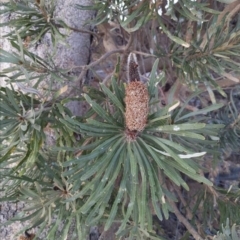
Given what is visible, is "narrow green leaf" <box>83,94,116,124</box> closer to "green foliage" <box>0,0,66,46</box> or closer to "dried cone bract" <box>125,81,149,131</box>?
"dried cone bract" <box>125,81,149,131</box>

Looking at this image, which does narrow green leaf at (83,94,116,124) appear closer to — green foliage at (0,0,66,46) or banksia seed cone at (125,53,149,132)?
banksia seed cone at (125,53,149,132)

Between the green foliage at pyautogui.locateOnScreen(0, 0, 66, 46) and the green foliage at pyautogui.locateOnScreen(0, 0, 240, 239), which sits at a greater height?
the green foliage at pyautogui.locateOnScreen(0, 0, 66, 46)

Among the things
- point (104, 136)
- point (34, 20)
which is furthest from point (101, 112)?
point (34, 20)

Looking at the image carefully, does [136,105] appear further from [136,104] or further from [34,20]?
[34,20]

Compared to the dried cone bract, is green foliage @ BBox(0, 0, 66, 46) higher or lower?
higher

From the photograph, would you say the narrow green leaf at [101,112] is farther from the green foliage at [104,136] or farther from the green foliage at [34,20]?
the green foliage at [34,20]

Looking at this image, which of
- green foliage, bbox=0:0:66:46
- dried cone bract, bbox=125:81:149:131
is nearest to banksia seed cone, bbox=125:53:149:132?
dried cone bract, bbox=125:81:149:131

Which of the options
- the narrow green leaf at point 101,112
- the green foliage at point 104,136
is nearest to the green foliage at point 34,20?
the green foliage at point 104,136

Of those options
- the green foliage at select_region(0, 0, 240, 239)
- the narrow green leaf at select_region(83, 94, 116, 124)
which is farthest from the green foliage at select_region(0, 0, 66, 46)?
the narrow green leaf at select_region(83, 94, 116, 124)
